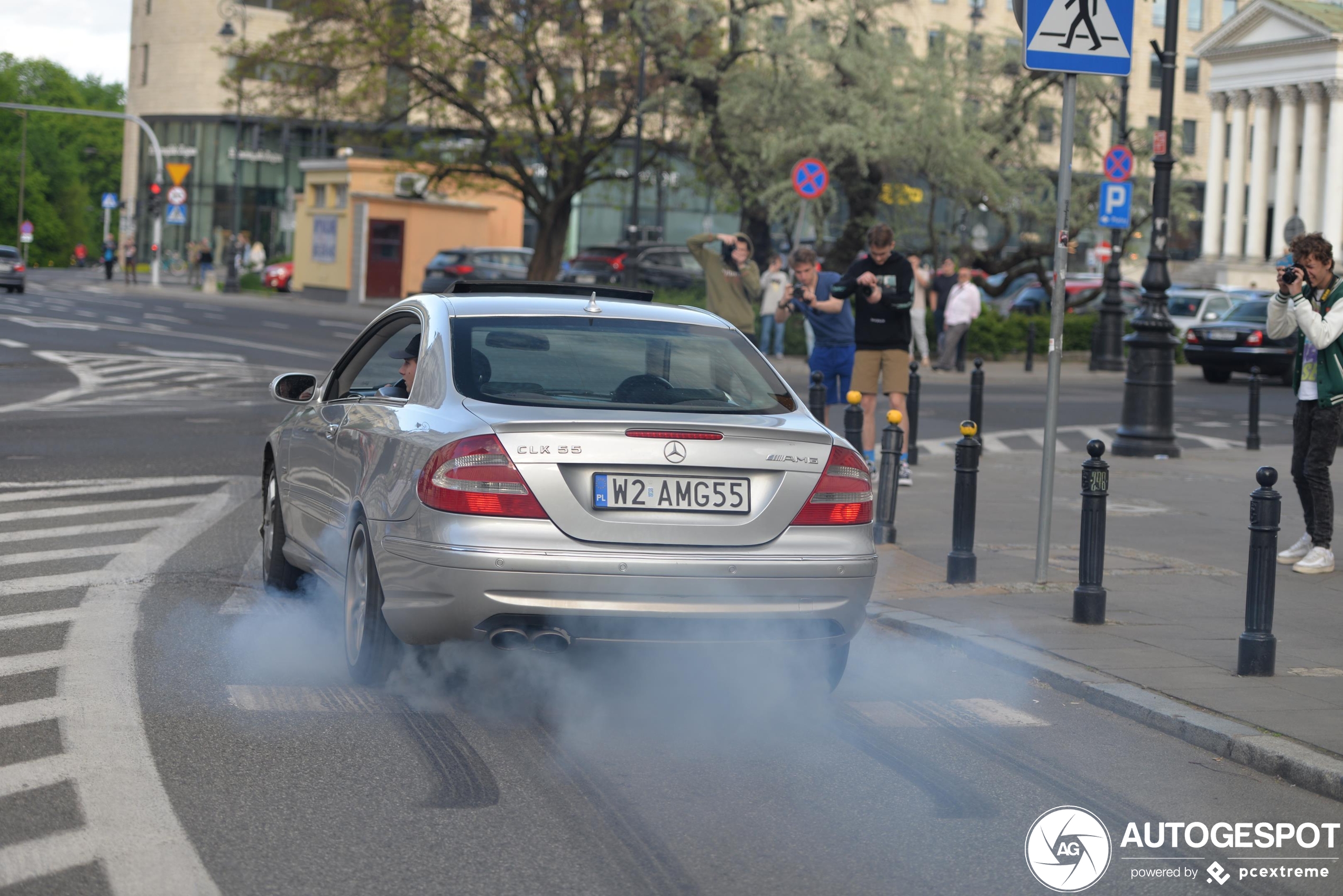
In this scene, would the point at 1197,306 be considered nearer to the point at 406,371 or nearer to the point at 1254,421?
the point at 1254,421

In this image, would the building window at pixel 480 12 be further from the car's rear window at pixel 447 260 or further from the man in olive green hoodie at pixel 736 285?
the man in olive green hoodie at pixel 736 285

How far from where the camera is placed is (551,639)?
5.70 meters

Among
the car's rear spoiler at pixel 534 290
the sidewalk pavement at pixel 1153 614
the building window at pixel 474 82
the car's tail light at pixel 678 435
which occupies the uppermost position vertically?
the building window at pixel 474 82

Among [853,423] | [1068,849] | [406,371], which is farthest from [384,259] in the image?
[1068,849]

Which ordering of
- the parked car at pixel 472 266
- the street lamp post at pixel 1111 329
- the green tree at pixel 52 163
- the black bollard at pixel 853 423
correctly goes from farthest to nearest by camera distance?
the green tree at pixel 52 163 → the parked car at pixel 472 266 → the street lamp post at pixel 1111 329 → the black bollard at pixel 853 423

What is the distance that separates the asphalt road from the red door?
46788 millimetres

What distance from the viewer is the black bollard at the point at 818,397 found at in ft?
40.0

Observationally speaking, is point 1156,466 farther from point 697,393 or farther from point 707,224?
point 707,224

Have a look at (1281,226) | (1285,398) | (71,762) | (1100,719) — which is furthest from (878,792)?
(1281,226)

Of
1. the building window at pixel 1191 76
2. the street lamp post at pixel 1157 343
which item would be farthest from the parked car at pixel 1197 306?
the building window at pixel 1191 76

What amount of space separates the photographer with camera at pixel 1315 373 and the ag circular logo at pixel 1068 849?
505cm

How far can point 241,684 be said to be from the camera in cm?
642

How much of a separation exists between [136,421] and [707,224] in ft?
166

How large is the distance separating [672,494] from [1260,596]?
2744 mm
